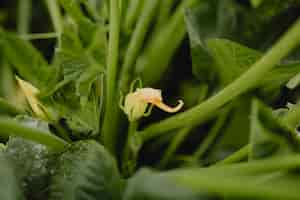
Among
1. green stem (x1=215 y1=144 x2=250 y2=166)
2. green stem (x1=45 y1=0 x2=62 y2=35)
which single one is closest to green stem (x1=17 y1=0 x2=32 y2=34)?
green stem (x1=45 y1=0 x2=62 y2=35)

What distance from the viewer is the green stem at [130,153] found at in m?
0.53

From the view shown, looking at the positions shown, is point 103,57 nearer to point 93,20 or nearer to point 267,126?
point 93,20

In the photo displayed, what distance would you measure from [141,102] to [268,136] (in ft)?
0.44

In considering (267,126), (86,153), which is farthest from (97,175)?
(267,126)

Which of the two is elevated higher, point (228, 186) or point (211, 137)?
point (228, 186)

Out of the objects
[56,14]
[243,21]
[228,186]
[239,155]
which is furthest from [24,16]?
[228,186]

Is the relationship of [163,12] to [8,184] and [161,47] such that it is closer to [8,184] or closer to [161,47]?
[161,47]

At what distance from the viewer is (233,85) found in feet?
1.58

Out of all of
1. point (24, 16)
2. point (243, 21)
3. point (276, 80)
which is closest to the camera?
point (276, 80)

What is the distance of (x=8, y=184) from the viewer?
0.41 m

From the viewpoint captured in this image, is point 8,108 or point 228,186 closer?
point 228,186

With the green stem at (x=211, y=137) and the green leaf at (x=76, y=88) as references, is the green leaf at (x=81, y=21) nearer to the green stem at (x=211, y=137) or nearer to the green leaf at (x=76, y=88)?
the green leaf at (x=76, y=88)

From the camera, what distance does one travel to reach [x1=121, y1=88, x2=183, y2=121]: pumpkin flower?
19.6 inches

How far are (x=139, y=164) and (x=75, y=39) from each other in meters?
0.14
